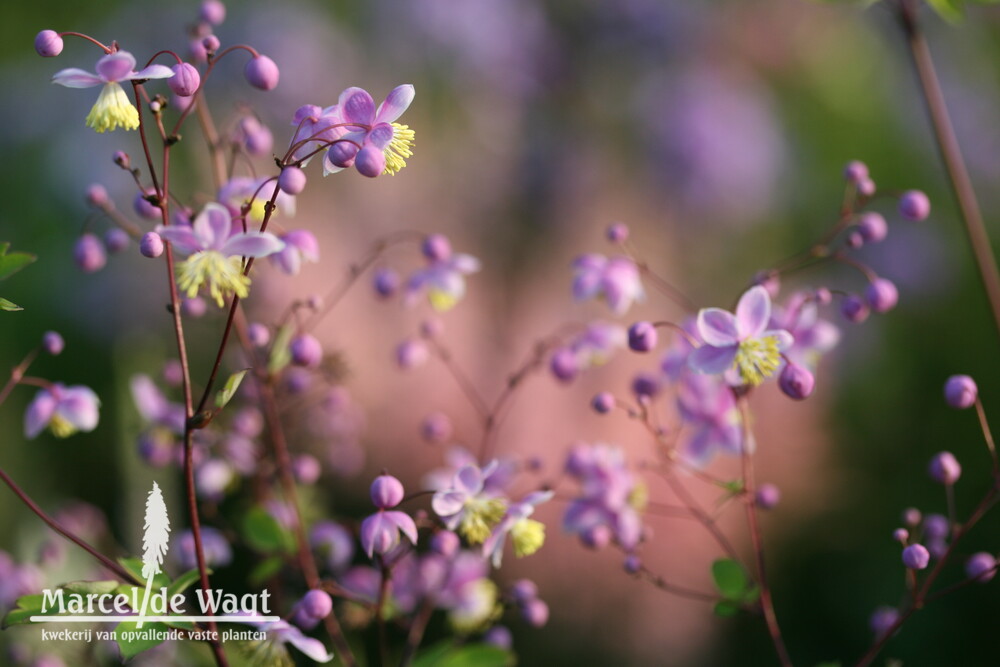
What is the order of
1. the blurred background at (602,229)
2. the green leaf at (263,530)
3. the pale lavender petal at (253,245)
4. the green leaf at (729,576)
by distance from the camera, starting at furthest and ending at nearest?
the blurred background at (602,229) → the green leaf at (263,530) → the green leaf at (729,576) → the pale lavender petal at (253,245)

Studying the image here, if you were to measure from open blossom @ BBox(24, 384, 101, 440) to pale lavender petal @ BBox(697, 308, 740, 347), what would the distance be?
50 centimetres

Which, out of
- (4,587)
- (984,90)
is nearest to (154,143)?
(4,587)

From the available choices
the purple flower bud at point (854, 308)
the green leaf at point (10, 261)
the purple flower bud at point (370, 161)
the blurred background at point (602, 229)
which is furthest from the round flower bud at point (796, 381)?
the blurred background at point (602, 229)

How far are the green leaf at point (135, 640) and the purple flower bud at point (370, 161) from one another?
1.15 ft

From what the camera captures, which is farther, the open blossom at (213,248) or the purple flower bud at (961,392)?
the purple flower bud at (961,392)

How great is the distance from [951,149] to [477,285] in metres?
2.08

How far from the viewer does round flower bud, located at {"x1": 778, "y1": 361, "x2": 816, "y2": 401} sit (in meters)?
0.74

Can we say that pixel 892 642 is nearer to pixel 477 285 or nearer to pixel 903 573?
pixel 903 573

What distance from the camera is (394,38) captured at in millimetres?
3506

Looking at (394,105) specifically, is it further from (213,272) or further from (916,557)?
(916,557)

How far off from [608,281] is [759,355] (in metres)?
0.25

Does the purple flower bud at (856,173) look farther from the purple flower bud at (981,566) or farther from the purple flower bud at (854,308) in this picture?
the purple flower bud at (981,566)

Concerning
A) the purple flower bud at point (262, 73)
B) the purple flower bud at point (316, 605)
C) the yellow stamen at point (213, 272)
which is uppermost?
the purple flower bud at point (262, 73)

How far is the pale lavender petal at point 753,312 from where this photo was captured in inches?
29.7
